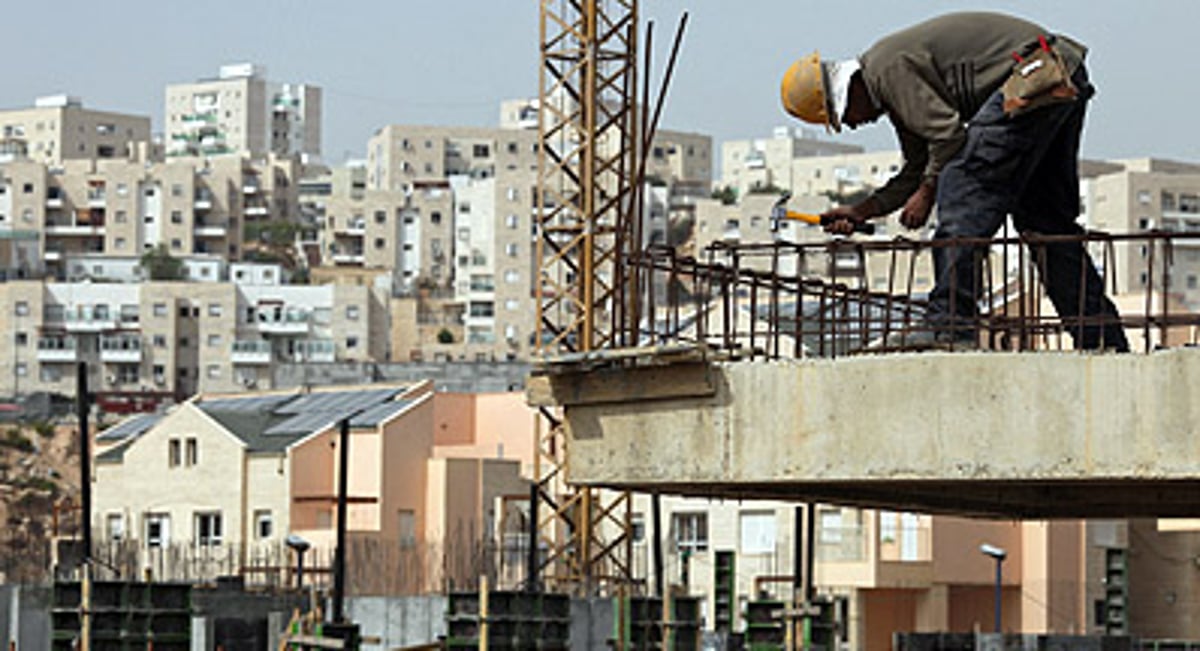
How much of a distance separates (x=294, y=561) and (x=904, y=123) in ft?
168

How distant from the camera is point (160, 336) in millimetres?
163250

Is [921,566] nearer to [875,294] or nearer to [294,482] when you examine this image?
[294,482]

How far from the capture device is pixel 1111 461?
12703 millimetres

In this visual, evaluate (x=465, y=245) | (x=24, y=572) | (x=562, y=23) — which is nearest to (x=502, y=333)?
(x=465, y=245)

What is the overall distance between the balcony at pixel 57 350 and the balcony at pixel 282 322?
11.9 metres

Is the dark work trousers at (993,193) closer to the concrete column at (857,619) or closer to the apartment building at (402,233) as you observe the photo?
the concrete column at (857,619)

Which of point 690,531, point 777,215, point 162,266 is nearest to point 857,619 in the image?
point 690,531

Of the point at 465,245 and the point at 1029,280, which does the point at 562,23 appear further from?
the point at 465,245

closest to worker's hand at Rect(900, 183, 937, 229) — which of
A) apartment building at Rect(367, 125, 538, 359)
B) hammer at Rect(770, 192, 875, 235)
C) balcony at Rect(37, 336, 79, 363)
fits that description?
hammer at Rect(770, 192, 875, 235)

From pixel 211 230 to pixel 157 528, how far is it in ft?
408

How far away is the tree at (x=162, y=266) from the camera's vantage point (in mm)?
176250

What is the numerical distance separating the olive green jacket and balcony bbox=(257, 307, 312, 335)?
152 m

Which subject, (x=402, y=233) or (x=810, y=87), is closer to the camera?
(x=810, y=87)

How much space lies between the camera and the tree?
176250mm
